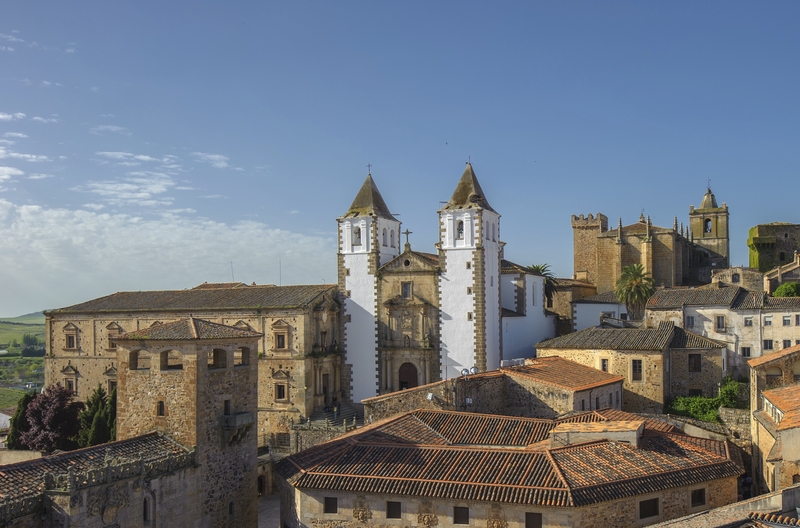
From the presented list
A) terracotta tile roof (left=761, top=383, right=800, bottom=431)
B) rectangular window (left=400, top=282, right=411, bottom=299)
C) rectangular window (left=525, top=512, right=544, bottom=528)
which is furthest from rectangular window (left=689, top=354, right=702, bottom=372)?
rectangular window (left=525, top=512, right=544, bottom=528)

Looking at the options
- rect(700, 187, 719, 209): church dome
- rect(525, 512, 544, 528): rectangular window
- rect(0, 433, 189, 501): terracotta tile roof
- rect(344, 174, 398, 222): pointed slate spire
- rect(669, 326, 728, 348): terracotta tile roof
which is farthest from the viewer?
rect(700, 187, 719, 209): church dome

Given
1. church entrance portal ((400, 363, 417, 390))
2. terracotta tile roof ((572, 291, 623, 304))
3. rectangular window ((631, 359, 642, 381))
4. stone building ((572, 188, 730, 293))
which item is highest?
stone building ((572, 188, 730, 293))

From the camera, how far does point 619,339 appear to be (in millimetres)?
39219

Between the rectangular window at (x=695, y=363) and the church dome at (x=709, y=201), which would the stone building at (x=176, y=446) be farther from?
the church dome at (x=709, y=201)

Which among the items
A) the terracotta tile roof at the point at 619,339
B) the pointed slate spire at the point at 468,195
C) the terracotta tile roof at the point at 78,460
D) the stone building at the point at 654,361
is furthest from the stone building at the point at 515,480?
the pointed slate spire at the point at 468,195

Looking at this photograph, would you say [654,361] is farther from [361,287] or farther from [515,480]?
[515,480]

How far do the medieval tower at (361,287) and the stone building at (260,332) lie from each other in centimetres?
82

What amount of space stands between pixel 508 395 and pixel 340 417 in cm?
Result: 1151

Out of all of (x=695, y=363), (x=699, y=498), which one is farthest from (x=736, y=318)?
(x=699, y=498)

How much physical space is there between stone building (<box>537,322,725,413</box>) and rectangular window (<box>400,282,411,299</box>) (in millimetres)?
9312

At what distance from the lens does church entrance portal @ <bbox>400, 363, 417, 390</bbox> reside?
141 ft

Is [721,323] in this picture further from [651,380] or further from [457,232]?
[457,232]

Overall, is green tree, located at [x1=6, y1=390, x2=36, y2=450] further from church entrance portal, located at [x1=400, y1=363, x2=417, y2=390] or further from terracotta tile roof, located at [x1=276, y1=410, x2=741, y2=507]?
terracotta tile roof, located at [x1=276, y1=410, x2=741, y2=507]

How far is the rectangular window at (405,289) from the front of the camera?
142 ft
